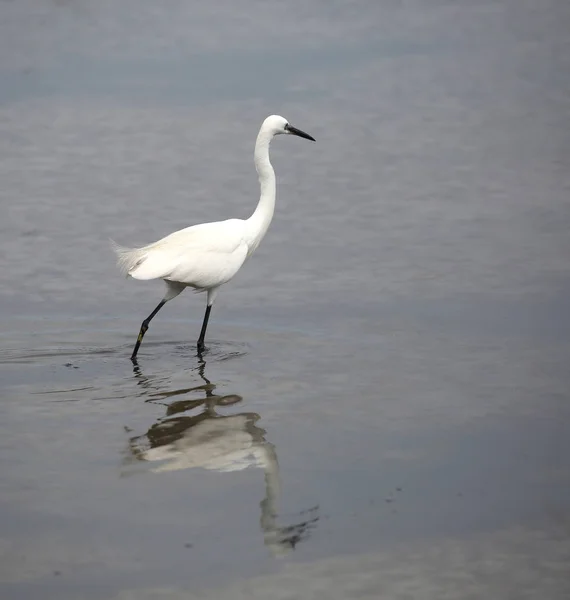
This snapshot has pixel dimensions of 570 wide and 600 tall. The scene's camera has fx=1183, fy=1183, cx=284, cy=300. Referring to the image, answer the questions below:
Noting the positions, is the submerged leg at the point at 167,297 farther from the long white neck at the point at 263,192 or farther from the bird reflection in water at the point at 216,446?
the bird reflection in water at the point at 216,446

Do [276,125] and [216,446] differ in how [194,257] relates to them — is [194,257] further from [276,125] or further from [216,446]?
[216,446]

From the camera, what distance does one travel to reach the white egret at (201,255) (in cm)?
850

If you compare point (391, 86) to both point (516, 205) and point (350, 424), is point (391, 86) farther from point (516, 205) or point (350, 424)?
point (350, 424)

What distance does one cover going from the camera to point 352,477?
20.2ft

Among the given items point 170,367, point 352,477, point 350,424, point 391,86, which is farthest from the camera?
point 391,86

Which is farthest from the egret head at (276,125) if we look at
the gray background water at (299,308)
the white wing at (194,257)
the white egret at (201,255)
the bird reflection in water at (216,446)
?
the bird reflection in water at (216,446)

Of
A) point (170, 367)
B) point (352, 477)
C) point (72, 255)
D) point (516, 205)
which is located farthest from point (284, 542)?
point (516, 205)

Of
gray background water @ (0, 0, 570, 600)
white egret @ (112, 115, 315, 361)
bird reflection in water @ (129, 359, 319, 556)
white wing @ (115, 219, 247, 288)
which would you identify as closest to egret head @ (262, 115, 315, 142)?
white egret @ (112, 115, 315, 361)

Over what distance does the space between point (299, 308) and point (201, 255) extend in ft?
3.61

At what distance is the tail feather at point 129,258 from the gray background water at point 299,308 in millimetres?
577

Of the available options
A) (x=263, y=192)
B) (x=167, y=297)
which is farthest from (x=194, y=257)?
(x=263, y=192)

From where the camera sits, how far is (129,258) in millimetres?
8742

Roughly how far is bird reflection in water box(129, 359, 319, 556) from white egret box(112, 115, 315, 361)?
48.3 inches

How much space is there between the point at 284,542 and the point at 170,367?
3.02 m
